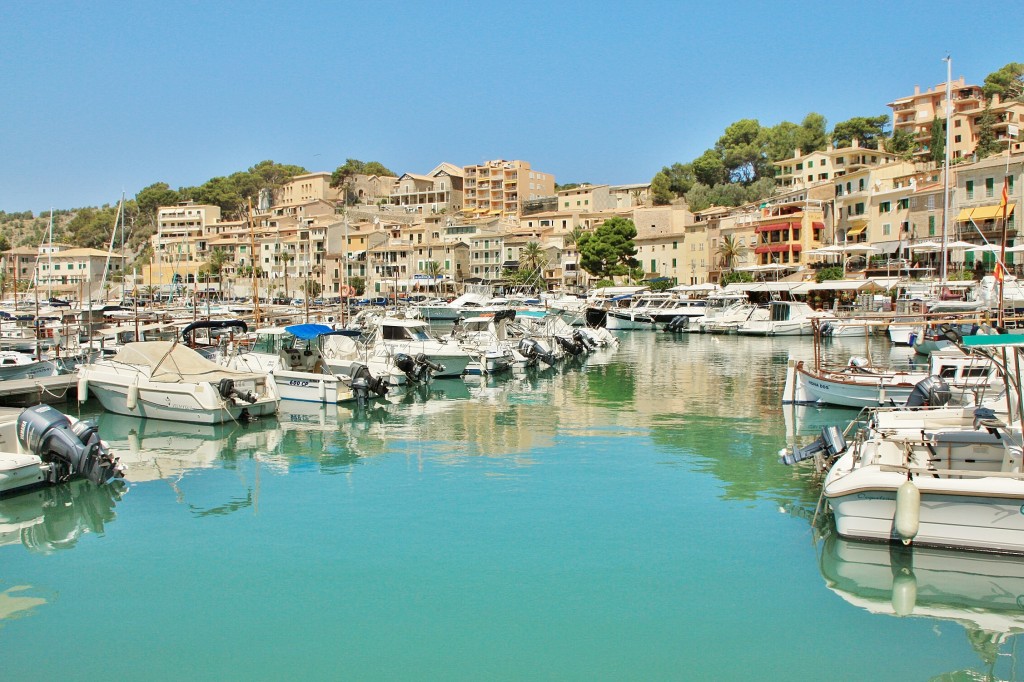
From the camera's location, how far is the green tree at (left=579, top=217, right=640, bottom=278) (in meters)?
91.6

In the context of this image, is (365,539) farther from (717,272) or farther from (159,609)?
(717,272)

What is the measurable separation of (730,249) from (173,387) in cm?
7005

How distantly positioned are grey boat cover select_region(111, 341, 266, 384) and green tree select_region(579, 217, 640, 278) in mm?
68634

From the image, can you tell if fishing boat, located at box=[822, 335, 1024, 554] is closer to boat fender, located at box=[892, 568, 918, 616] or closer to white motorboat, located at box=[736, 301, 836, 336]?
boat fender, located at box=[892, 568, 918, 616]

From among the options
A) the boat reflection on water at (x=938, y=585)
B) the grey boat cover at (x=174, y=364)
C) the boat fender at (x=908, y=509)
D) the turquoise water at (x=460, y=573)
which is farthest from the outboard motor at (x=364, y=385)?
the boat fender at (x=908, y=509)

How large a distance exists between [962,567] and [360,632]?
8463 mm

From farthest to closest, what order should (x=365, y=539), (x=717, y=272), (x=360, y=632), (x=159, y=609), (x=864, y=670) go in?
(x=717, y=272) → (x=365, y=539) → (x=159, y=609) → (x=360, y=632) → (x=864, y=670)

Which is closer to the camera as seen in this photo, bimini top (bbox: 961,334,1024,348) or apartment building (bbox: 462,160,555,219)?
bimini top (bbox: 961,334,1024,348)

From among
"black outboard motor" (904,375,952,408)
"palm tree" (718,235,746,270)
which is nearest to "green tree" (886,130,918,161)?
"palm tree" (718,235,746,270)

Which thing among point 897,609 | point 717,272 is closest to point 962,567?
point 897,609

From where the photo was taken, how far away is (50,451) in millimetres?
17125

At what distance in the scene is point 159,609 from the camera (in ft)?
38.6

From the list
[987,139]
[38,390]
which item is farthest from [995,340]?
[987,139]

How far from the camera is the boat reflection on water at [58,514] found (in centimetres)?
1478
